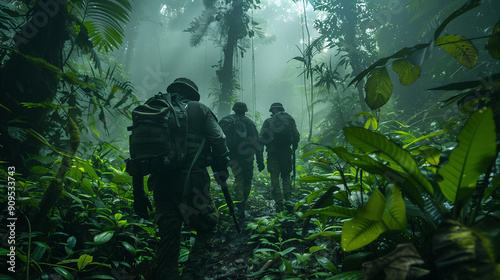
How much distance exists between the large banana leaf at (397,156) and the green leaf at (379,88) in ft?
1.02

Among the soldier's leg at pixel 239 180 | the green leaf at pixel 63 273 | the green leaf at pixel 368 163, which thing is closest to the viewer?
the green leaf at pixel 368 163

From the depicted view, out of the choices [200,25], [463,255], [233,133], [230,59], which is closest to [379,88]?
[463,255]

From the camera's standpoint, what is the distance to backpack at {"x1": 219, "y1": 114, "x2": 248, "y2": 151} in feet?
14.1

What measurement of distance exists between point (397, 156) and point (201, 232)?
6.18 feet

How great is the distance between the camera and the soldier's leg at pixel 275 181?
418 cm

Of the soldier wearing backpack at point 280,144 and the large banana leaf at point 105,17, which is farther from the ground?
the large banana leaf at point 105,17

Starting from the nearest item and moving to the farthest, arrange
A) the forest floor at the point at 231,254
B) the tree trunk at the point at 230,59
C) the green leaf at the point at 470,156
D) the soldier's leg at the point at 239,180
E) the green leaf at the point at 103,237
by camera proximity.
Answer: the green leaf at the point at 470,156 < the green leaf at the point at 103,237 < the forest floor at the point at 231,254 < the soldier's leg at the point at 239,180 < the tree trunk at the point at 230,59

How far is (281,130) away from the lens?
453cm

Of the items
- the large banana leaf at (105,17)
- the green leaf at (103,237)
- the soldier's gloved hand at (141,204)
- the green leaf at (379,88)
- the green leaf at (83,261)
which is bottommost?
the green leaf at (83,261)

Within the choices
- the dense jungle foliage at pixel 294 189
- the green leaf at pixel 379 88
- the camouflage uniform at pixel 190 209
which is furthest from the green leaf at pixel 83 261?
the green leaf at pixel 379 88

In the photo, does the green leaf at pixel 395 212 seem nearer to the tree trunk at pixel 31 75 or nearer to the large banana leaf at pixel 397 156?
the large banana leaf at pixel 397 156

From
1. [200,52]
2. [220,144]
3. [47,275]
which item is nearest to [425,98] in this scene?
[220,144]

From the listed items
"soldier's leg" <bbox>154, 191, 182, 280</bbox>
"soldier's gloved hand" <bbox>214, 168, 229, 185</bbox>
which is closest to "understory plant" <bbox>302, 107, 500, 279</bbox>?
"soldier's leg" <bbox>154, 191, 182, 280</bbox>

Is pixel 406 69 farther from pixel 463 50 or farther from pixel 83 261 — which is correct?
pixel 83 261
